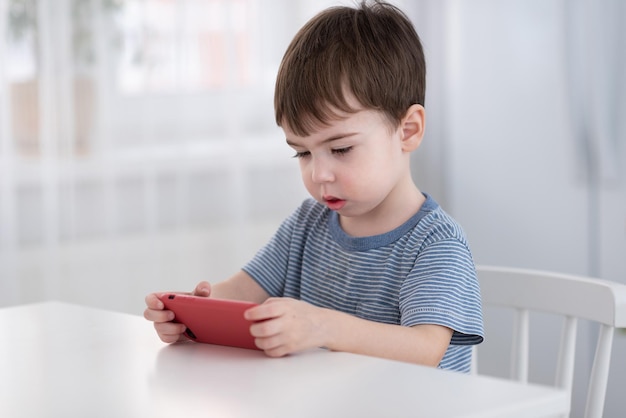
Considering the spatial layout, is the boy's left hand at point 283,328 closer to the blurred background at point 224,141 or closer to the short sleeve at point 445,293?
the short sleeve at point 445,293

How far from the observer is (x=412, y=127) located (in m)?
1.22

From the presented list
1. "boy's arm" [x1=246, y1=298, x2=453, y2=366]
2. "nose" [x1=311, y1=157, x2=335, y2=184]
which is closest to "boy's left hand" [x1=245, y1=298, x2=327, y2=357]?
"boy's arm" [x1=246, y1=298, x2=453, y2=366]

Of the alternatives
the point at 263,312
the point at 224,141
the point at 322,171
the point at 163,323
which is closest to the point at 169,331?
the point at 163,323

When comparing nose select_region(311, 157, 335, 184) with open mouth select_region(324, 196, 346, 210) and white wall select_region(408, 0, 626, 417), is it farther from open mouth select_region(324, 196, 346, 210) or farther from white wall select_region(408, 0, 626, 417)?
white wall select_region(408, 0, 626, 417)

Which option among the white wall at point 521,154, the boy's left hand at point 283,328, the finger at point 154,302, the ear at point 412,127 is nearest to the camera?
the boy's left hand at point 283,328

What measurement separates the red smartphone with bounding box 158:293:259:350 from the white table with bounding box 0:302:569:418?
0.01 metres

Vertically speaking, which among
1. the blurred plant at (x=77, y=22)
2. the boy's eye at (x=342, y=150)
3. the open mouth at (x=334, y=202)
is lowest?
the open mouth at (x=334, y=202)

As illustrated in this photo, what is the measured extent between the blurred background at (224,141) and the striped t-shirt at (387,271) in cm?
107

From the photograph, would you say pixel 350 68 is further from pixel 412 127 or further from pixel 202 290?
pixel 202 290

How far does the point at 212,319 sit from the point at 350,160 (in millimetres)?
301

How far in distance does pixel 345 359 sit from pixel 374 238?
363mm

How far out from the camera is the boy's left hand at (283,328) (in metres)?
0.89

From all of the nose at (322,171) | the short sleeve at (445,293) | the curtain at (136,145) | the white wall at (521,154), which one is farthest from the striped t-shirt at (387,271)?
the white wall at (521,154)

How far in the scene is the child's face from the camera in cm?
113
